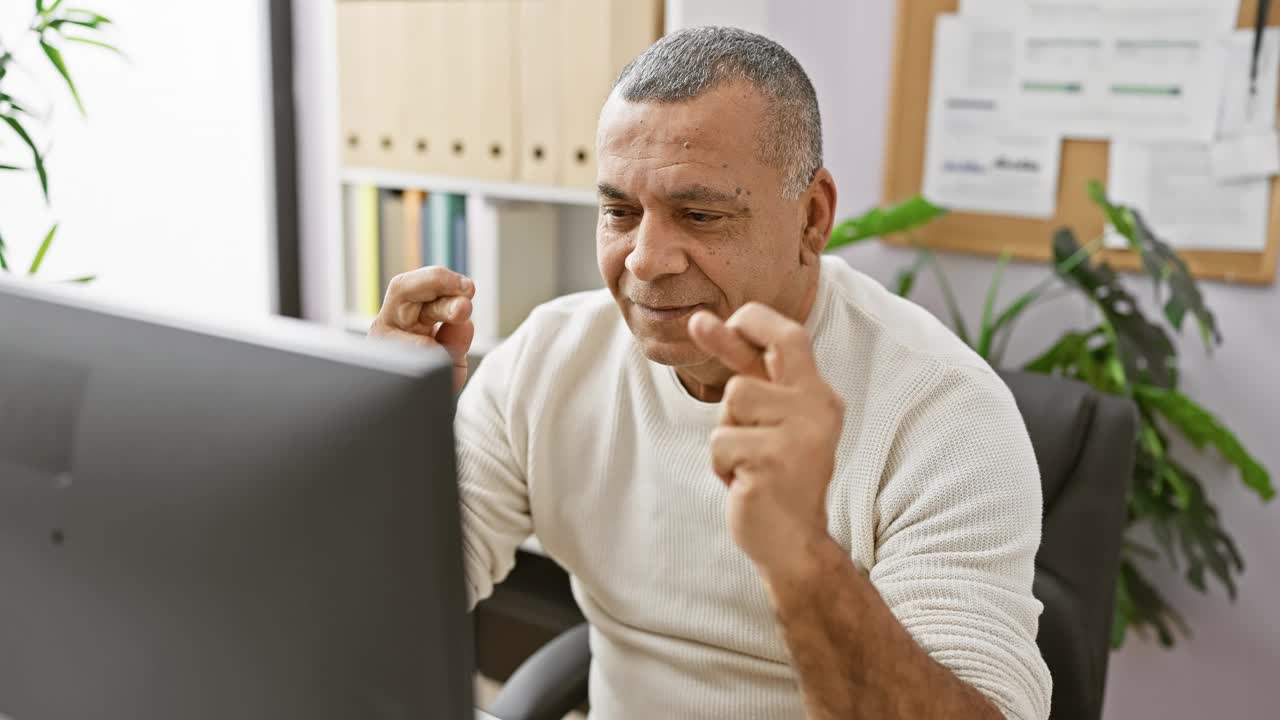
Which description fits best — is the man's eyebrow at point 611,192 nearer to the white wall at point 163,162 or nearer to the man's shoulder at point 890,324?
the man's shoulder at point 890,324

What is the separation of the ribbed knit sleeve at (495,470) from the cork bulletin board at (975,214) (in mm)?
1166

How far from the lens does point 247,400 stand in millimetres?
552

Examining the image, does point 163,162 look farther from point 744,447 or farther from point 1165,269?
point 744,447

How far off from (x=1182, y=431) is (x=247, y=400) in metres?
1.76

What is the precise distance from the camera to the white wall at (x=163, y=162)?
2637mm

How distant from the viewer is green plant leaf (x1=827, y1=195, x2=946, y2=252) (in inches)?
77.3

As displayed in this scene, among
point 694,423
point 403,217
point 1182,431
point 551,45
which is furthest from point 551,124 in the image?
point 1182,431

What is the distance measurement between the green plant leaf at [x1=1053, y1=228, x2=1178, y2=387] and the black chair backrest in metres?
0.68

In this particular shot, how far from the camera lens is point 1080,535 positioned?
1202 millimetres

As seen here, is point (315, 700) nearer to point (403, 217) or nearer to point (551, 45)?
point (551, 45)

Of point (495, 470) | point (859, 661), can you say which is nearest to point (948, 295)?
point (495, 470)

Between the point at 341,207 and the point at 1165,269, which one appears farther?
the point at 341,207

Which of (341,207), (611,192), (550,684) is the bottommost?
(550,684)

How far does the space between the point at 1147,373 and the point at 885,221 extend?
515mm
